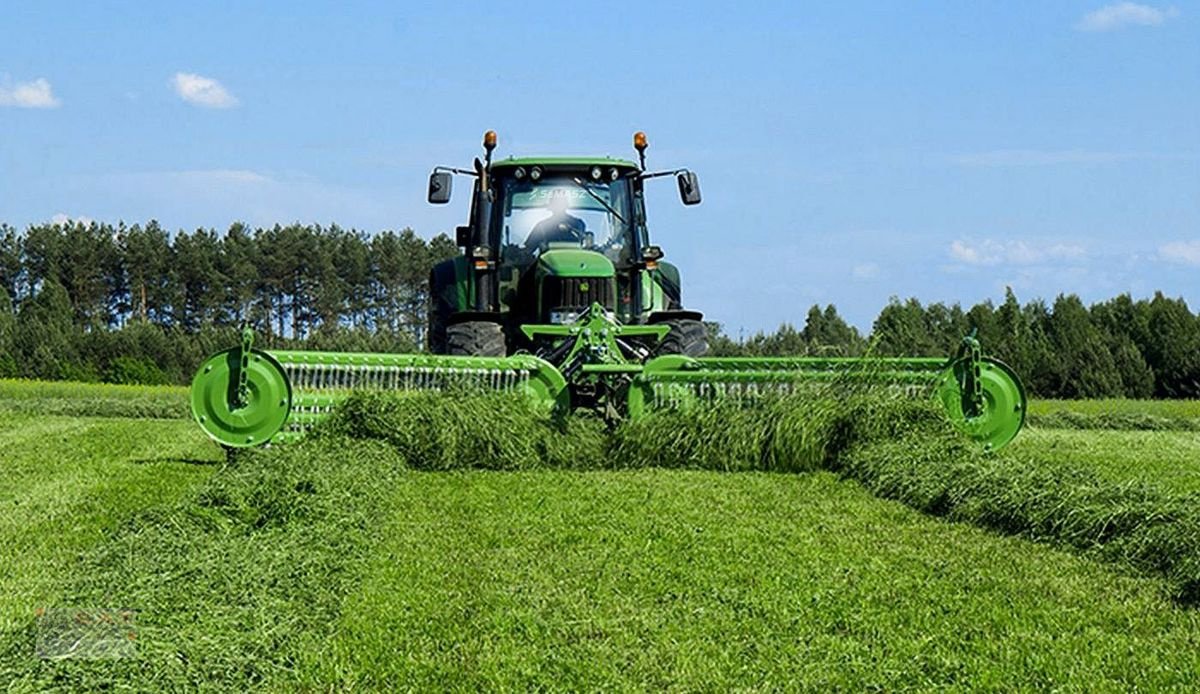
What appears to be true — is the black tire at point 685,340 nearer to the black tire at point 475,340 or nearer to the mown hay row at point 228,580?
the black tire at point 475,340

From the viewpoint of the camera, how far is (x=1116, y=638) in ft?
16.7

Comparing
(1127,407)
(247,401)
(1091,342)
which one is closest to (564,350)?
(247,401)

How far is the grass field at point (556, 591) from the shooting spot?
15.2 feet

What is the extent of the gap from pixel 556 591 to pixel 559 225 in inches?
Result: 336

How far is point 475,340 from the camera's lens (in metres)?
12.9

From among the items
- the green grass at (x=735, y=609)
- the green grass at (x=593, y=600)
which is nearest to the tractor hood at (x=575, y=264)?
the green grass at (x=593, y=600)

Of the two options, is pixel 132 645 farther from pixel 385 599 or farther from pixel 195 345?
pixel 195 345

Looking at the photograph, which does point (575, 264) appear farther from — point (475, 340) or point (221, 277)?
point (221, 277)

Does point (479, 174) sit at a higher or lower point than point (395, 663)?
higher

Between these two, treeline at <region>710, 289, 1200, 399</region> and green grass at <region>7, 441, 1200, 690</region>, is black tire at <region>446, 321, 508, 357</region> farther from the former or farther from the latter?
treeline at <region>710, 289, 1200, 399</region>

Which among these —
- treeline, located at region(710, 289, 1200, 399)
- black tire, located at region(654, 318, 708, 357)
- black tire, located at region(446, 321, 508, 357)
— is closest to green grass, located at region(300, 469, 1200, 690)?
black tire, located at region(446, 321, 508, 357)

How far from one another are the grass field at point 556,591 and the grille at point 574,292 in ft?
12.3

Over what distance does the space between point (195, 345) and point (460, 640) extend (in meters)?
41.3

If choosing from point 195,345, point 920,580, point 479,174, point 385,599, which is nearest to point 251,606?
point 385,599
